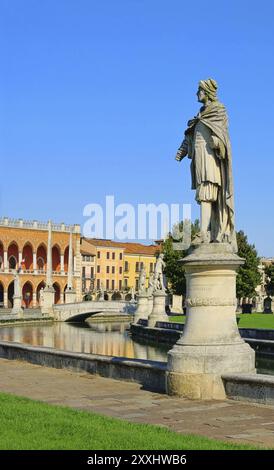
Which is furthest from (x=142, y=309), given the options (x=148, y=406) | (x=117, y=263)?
(x=117, y=263)

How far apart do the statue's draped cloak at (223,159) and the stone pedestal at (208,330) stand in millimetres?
414

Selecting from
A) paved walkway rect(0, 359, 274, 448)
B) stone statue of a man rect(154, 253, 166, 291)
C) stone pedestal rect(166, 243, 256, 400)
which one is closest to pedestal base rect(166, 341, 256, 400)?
stone pedestal rect(166, 243, 256, 400)

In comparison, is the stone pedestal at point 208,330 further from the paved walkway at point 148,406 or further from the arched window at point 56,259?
the arched window at point 56,259

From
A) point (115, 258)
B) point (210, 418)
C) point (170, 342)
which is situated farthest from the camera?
point (115, 258)

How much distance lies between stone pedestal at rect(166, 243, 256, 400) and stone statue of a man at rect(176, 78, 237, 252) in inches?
14.5

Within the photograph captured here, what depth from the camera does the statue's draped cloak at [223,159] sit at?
427 inches

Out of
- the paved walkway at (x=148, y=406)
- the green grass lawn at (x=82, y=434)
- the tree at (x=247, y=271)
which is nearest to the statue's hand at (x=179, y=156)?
the paved walkway at (x=148, y=406)

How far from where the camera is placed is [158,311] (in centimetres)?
4006

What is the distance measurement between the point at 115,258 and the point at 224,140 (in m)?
113

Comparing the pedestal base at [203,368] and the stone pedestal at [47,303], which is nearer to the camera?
the pedestal base at [203,368]

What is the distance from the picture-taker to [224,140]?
1080 centimetres
